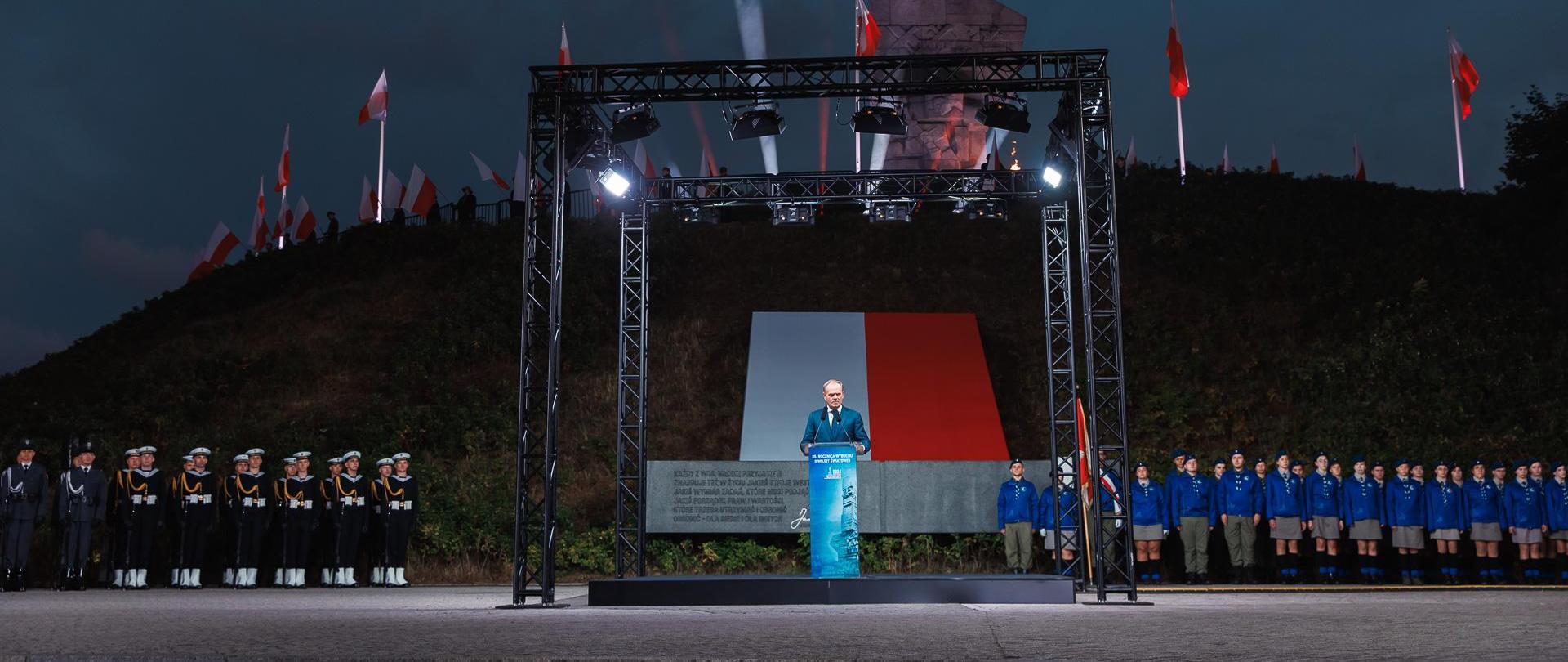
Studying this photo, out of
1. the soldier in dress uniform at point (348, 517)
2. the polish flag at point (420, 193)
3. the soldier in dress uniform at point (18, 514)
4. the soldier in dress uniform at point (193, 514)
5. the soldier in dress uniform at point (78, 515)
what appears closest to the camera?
the soldier in dress uniform at point (18, 514)

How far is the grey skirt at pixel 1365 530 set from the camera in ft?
53.5

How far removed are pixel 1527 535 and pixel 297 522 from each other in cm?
→ 1567

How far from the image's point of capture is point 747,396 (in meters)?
22.7

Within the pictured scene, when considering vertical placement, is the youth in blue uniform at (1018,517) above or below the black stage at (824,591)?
above

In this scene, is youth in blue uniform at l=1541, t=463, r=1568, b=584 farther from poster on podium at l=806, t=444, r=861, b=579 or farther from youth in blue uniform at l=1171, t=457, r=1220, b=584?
poster on podium at l=806, t=444, r=861, b=579

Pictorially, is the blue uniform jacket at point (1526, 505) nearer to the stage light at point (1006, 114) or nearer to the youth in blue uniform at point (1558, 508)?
the youth in blue uniform at point (1558, 508)

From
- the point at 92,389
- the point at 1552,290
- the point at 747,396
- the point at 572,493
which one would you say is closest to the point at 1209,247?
the point at 1552,290

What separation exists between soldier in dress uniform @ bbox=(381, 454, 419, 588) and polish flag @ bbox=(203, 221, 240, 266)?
645 inches

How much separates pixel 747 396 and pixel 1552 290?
17972 mm

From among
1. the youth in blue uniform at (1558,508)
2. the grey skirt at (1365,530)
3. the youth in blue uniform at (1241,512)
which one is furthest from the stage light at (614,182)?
the youth in blue uniform at (1558,508)

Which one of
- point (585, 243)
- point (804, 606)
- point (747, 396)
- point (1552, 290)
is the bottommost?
point (804, 606)

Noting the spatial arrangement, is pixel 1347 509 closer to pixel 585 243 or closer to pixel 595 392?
pixel 595 392

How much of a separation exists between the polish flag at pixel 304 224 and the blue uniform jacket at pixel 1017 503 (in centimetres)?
2444

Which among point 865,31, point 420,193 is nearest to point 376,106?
point 420,193
